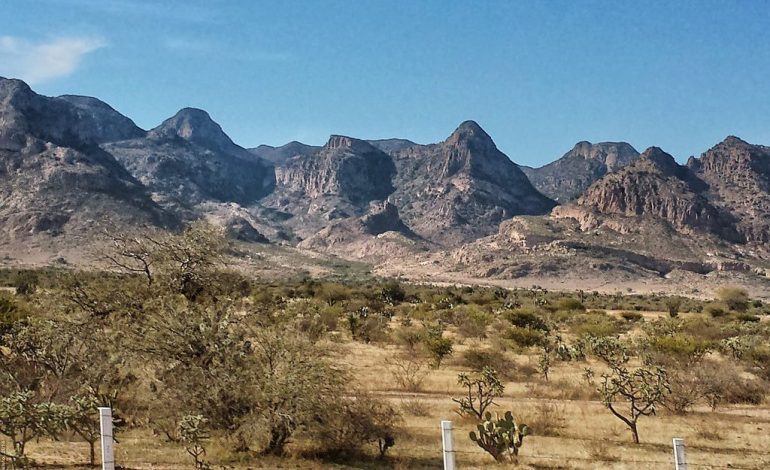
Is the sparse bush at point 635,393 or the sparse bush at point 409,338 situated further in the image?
the sparse bush at point 409,338

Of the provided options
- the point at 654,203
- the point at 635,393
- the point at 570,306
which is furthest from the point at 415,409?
the point at 654,203

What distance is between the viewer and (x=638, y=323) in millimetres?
57875

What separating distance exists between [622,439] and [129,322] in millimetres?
13467

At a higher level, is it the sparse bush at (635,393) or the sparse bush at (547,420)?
the sparse bush at (635,393)

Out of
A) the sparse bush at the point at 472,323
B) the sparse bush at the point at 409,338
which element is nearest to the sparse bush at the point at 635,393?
the sparse bush at the point at 409,338

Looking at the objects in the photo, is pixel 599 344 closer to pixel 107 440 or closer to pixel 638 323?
pixel 107 440

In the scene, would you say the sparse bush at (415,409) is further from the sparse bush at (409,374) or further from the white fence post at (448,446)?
the white fence post at (448,446)

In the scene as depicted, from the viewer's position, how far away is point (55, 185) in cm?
15488

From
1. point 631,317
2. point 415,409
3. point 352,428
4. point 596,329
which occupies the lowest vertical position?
point 415,409

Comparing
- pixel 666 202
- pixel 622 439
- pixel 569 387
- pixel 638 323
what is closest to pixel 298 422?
pixel 622 439

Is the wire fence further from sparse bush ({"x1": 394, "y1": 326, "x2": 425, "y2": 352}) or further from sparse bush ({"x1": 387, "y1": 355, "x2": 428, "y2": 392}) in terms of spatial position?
sparse bush ({"x1": 394, "y1": 326, "x2": 425, "y2": 352})

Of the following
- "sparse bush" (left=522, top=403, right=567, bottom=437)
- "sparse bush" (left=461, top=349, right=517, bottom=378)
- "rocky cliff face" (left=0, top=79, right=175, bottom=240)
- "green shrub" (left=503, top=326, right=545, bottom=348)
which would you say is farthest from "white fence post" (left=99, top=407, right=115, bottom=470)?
"rocky cliff face" (left=0, top=79, right=175, bottom=240)

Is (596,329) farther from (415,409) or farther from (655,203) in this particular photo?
(655,203)

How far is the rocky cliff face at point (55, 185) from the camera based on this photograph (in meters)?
142
